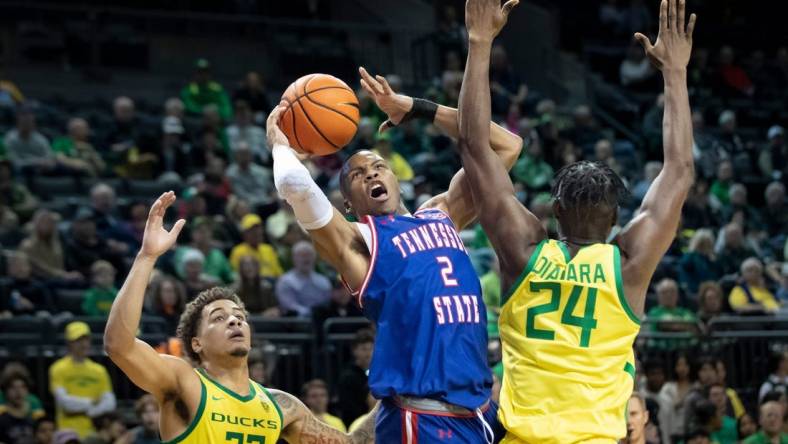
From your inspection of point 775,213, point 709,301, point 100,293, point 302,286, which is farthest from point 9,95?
point 775,213

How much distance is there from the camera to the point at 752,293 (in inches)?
590

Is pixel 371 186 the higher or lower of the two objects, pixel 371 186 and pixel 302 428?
the higher

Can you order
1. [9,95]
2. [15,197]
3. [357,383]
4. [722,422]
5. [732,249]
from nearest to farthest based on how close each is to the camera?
[357,383], [722,422], [15,197], [732,249], [9,95]

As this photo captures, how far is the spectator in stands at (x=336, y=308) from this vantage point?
13.0 m

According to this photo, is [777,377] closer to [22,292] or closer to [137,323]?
[22,292]

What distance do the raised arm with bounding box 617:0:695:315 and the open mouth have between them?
117 cm

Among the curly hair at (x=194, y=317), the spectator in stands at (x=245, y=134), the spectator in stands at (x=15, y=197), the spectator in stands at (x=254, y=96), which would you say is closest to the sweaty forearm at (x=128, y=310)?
the curly hair at (x=194, y=317)

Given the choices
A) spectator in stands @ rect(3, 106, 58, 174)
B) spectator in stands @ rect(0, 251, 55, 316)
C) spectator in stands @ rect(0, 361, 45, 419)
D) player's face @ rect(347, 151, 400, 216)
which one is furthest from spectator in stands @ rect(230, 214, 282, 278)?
player's face @ rect(347, 151, 400, 216)

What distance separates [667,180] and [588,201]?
0.37 meters

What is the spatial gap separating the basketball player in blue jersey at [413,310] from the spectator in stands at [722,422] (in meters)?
6.74

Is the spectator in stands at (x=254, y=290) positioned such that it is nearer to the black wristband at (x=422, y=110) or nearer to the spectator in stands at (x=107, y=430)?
the spectator in stands at (x=107, y=430)

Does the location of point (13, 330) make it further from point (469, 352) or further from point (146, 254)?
point (469, 352)

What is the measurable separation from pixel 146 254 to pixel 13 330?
620 cm

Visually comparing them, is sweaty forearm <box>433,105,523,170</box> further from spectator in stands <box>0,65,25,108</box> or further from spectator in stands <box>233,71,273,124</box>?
spectator in stands <box>233,71,273,124</box>
